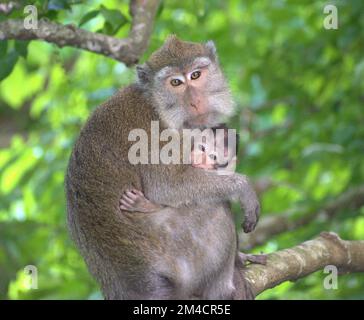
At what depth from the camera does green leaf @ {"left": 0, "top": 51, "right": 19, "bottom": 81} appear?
18.0ft

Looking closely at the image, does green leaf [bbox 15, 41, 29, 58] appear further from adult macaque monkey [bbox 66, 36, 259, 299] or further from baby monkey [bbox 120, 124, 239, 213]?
baby monkey [bbox 120, 124, 239, 213]

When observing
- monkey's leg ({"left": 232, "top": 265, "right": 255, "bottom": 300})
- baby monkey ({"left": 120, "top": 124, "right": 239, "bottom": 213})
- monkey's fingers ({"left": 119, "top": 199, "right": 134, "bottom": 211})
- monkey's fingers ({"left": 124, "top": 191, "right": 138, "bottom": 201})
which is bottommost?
monkey's leg ({"left": 232, "top": 265, "right": 255, "bottom": 300})

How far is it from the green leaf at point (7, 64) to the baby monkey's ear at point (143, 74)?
98 centimetres

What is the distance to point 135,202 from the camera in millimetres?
4945

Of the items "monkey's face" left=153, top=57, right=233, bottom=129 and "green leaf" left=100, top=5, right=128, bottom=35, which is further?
"green leaf" left=100, top=5, right=128, bottom=35

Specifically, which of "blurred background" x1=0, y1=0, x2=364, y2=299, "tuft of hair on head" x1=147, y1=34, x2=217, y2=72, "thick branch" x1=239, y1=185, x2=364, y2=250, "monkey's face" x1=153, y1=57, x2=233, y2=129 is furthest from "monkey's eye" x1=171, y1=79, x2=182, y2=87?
"thick branch" x1=239, y1=185, x2=364, y2=250

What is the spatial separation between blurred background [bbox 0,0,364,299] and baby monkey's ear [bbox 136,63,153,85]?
0.55 metres

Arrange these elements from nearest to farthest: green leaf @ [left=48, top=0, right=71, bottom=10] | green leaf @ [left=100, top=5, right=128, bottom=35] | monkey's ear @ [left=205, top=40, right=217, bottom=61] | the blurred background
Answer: green leaf @ [left=48, top=0, right=71, bottom=10], green leaf @ [left=100, top=5, right=128, bottom=35], monkey's ear @ [left=205, top=40, right=217, bottom=61], the blurred background

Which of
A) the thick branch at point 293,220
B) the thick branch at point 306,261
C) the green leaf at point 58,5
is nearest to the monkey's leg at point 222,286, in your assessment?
the thick branch at point 306,261

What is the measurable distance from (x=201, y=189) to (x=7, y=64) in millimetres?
1804

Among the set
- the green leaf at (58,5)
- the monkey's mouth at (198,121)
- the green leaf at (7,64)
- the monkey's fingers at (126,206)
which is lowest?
the monkey's fingers at (126,206)

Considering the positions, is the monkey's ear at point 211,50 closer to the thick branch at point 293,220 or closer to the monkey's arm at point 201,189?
the monkey's arm at point 201,189

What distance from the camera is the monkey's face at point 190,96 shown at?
18.2 feet

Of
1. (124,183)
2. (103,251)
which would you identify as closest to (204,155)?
(124,183)
